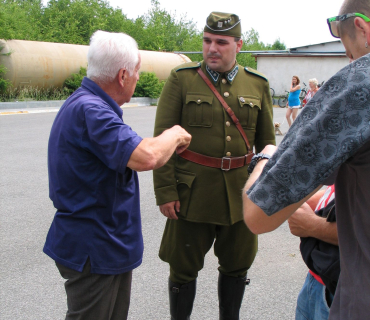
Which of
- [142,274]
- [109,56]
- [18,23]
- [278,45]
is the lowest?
[142,274]

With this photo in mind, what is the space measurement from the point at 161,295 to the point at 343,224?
229 cm

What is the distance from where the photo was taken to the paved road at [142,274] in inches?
117

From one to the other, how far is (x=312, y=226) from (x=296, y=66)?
3196cm

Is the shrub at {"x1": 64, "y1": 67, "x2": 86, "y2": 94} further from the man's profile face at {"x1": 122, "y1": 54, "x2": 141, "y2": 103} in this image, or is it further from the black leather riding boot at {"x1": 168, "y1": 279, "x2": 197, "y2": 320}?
the man's profile face at {"x1": 122, "y1": 54, "x2": 141, "y2": 103}

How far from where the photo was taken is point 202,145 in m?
2.62

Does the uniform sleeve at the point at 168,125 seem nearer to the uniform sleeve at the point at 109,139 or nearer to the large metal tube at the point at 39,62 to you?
the uniform sleeve at the point at 109,139

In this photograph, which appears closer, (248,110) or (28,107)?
(248,110)

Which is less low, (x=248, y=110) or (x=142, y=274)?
(x=248, y=110)

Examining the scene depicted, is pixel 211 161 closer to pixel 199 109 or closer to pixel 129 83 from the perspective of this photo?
pixel 199 109

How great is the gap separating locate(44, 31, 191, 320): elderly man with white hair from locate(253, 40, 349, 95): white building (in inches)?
1202

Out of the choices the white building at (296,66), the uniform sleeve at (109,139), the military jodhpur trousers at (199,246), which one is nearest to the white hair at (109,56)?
the uniform sleeve at (109,139)

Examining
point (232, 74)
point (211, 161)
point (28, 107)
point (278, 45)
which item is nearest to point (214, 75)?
point (232, 74)

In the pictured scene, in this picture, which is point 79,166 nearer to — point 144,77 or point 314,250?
point 314,250

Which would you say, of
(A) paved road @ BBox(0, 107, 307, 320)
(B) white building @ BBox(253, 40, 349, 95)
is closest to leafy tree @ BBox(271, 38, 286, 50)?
(B) white building @ BBox(253, 40, 349, 95)
